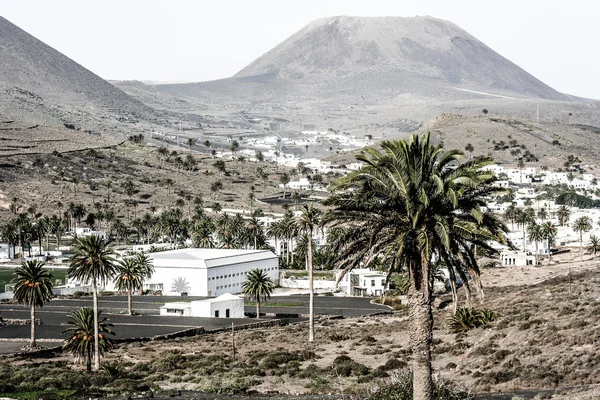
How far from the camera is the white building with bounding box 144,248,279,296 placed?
104812 mm

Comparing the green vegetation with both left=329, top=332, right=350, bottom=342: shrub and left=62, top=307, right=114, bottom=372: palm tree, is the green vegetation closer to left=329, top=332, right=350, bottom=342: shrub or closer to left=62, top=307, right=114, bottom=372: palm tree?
left=62, top=307, right=114, bottom=372: palm tree

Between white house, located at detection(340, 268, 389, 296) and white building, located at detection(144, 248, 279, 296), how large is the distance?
1123 cm

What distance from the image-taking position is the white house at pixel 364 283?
104 m

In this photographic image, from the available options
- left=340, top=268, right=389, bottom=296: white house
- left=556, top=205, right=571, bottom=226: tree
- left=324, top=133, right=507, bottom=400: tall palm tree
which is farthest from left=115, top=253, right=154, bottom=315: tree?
left=556, top=205, right=571, bottom=226: tree

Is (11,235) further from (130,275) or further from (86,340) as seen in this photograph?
(86,340)

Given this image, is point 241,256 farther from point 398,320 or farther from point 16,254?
point 16,254

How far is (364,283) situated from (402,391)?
7754 cm

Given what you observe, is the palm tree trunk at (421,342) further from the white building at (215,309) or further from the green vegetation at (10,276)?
the green vegetation at (10,276)

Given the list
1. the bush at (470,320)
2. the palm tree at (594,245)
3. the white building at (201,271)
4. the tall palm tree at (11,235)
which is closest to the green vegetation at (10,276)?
the tall palm tree at (11,235)

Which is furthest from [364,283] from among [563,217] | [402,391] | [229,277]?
[402,391]

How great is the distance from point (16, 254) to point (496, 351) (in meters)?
115

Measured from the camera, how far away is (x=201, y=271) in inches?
4102

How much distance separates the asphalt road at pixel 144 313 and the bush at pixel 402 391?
42508 millimetres

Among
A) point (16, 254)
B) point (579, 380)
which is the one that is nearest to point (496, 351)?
point (579, 380)
